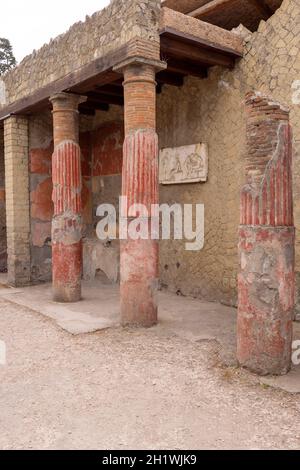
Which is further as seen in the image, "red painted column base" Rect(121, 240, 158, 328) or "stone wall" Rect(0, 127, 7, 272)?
"stone wall" Rect(0, 127, 7, 272)

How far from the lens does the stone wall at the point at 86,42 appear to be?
5.02 meters

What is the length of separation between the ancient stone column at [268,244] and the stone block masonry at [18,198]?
5.37 metres

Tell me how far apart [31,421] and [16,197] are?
5640 mm

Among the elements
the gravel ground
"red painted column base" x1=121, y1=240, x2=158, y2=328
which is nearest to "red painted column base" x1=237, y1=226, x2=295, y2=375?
the gravel ground

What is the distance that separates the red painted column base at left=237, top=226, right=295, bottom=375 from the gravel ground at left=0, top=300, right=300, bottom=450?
0.25 metres

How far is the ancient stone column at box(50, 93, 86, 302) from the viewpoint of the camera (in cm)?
662

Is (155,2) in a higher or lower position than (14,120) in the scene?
higher

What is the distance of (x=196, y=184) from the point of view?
22.6ft

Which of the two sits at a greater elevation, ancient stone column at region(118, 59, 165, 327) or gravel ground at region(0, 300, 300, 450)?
ancient stone column at region(118, 59, 165, 327)

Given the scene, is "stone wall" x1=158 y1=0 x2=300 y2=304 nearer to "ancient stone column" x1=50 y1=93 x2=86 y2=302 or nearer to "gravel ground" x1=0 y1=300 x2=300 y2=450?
"ancient stone column" x1=50 y1=93 x2=86 y2=302

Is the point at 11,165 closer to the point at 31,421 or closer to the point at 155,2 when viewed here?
the point at 155,2

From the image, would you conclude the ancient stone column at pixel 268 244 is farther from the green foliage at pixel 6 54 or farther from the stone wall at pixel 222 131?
the green foliage at pixel 6 54

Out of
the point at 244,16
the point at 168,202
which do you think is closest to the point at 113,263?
the point at 168,202

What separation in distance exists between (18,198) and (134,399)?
5.58m
